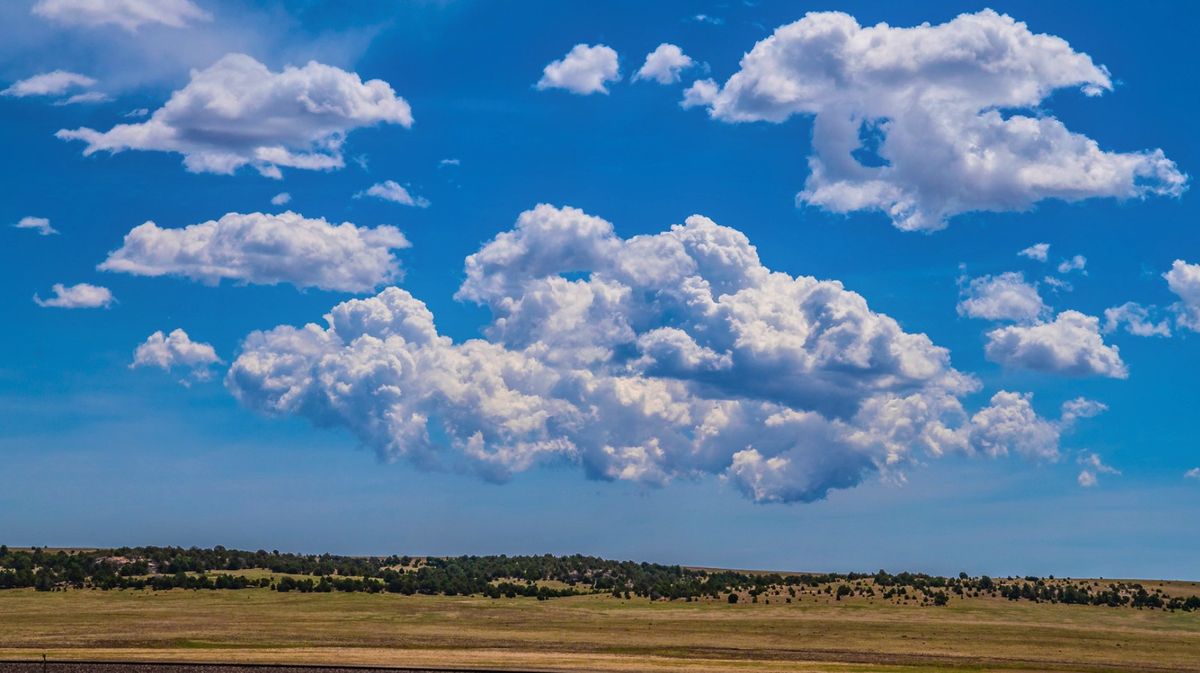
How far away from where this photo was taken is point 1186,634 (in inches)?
4178

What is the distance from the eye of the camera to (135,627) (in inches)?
4077

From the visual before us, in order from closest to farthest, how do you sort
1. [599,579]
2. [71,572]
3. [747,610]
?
[747,610] < [71,572] < [599,579]

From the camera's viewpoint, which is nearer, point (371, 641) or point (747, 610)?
point (371, 641)

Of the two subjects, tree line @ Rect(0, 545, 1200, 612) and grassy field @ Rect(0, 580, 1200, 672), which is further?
tree line @ Rect(0, 545, 1200, 612)

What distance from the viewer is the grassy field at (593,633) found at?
8438 cm

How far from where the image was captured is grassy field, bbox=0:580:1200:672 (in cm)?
8438

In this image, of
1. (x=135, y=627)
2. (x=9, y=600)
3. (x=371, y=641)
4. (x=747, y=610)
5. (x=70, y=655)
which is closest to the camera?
(x=70, y=655)

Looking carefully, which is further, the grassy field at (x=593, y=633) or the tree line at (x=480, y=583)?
the tree line at (x=480, y=583)

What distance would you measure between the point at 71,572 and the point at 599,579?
220 feet

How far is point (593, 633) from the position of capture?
10225 cm

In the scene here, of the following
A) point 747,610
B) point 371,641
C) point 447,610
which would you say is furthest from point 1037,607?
point 371,641

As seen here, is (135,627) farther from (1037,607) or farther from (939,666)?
(1037,607)

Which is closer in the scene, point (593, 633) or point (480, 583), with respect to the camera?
point (593, 633)

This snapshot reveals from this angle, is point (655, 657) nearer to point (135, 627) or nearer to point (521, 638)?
point (521, 638)
